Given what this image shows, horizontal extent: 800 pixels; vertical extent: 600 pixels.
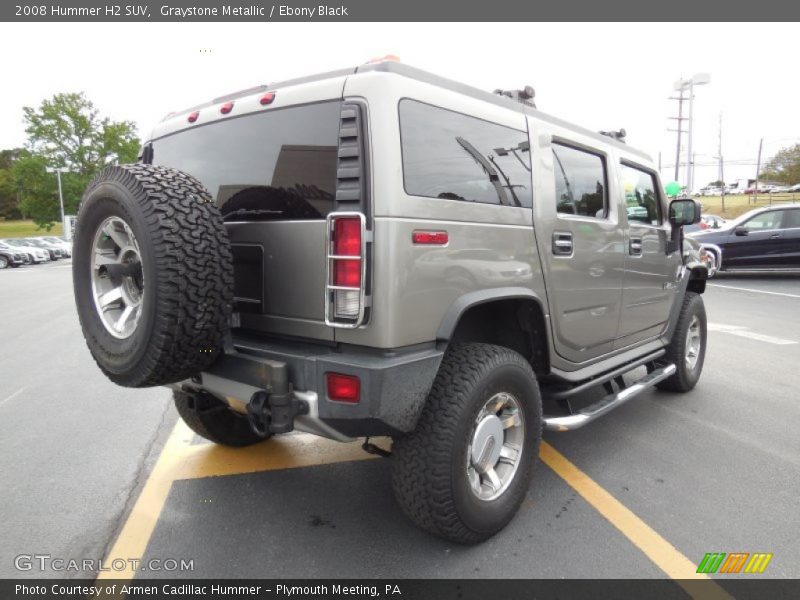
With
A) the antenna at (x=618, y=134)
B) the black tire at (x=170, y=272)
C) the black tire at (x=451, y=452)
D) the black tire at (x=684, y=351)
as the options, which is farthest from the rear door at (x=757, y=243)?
the black tire at (x=170, y=272)

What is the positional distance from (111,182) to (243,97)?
81 cm

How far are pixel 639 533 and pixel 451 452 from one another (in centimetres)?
114

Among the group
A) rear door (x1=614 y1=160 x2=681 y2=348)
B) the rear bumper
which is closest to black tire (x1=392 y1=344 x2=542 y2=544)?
the rear bumper

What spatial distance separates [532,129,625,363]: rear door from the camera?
2963mm

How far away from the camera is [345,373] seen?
2.13m

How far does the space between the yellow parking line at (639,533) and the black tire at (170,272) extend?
2150 millimetres

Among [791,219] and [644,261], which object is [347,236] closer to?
[644,261]

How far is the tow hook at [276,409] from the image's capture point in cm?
221

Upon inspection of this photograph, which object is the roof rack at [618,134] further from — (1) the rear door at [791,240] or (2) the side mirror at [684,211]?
(1) the rear door at [791,240]

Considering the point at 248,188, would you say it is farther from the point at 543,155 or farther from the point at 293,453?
the point at 293,453

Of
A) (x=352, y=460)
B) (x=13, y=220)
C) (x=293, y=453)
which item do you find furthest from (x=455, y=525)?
(x=13, y=220)

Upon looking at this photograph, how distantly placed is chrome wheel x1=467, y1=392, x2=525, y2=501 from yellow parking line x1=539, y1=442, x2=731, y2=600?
0.61 meters

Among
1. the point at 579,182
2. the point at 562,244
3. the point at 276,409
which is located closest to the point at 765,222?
the point at 579,182

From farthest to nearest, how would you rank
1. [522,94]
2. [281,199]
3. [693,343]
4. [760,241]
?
[760,241]
[693,343]
[522,94]
[281,199]
